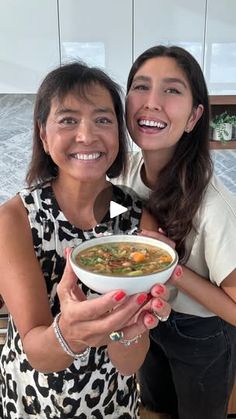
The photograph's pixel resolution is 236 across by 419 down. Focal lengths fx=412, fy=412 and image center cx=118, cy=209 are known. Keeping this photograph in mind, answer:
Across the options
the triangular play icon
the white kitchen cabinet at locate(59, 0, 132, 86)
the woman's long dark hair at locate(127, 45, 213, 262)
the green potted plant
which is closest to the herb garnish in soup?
the triangular play icon

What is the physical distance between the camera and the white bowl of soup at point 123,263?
0.54 metres

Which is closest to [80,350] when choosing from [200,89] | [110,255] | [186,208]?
[110,255]

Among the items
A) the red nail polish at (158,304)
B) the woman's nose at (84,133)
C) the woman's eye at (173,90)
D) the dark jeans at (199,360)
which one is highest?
the woman's eye at (173,90)

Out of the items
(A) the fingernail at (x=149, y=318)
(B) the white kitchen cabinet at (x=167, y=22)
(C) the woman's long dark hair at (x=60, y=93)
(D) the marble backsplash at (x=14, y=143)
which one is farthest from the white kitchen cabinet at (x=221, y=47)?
(A) the fingernail at (x=149, y=318)

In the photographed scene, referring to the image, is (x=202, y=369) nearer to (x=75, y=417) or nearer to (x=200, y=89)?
(x=75, y=417)

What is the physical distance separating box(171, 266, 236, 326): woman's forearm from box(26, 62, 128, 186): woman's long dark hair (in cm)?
36

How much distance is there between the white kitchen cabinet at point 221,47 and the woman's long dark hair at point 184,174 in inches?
49.8

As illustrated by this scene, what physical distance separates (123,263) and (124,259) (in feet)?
0.06

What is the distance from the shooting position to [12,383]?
2.81ft

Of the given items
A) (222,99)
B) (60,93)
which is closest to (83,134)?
(60,93)

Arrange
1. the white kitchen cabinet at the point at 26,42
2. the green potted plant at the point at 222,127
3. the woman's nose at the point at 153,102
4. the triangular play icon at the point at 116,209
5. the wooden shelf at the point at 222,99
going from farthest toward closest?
the green potted plant at the point at 222,127 → the wooden shelf at the point at 222,99 → the white kitchen cabinet at the point at 26,42 → the woman's nose at the point at 153,102 → the triangular play icon at the point at 116,209

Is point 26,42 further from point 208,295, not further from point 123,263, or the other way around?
point 123,263

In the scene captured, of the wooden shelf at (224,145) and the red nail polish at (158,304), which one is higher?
the red nail polish at (158,304)

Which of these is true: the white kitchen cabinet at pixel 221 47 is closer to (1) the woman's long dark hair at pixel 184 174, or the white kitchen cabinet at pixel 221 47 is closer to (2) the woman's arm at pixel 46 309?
(1) the woman's long dark hair at pixel 184 174
